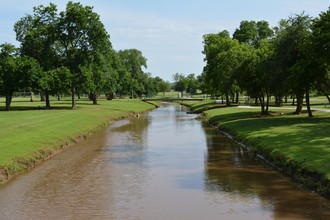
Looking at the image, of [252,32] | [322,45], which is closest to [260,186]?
[322,45]

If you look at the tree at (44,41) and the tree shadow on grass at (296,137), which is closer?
the tree shadow on grass at (296,137)

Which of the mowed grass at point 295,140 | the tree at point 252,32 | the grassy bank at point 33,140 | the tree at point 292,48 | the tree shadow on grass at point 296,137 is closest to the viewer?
the mowed grass at point 295,140

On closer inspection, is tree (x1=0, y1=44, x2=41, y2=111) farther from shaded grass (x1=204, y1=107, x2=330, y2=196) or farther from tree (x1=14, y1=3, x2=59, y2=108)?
shaded grass (x1=204, y1=107, x2=330, y2=196)

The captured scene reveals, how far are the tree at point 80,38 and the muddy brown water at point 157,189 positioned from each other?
39.0 m

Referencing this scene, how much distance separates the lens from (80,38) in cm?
Result: 6800

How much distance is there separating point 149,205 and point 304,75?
25.3 m

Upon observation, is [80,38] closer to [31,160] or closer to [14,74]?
[14,74]

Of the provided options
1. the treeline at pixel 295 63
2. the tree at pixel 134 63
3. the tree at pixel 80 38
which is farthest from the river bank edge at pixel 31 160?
the tree at pixel 134 63

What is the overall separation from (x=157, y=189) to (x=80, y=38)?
53.2m

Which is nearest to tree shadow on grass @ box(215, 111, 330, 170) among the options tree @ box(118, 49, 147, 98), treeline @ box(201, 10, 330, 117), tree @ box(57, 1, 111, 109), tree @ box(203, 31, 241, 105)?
treeline @ box(201, 10, 330, 117)

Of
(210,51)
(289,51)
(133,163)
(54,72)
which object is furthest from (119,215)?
(210,51)

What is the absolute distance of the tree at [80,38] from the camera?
65.8m

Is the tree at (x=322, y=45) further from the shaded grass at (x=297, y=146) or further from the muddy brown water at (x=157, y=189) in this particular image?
the muddy brown water at (x=157, y=189)

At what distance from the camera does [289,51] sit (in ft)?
130
